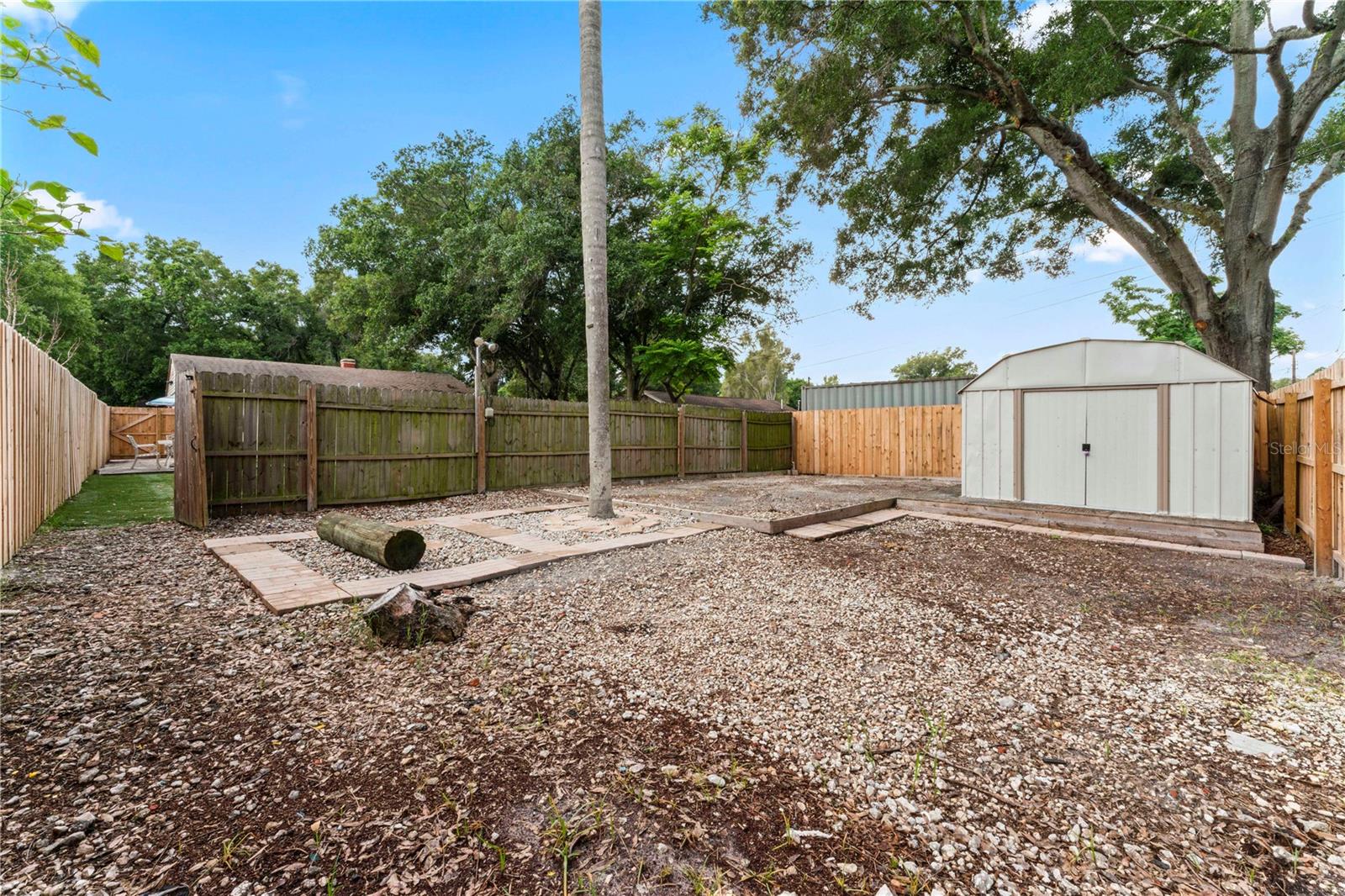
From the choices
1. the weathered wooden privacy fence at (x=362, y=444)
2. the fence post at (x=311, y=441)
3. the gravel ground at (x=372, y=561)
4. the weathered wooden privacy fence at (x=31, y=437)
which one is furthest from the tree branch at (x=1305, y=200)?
the weathered wooden privacy fence at (x=31, y=437)

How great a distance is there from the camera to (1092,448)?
6621mm

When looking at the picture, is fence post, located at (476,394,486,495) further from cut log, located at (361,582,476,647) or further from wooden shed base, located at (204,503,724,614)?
cut log, located at (361,582,476,647)

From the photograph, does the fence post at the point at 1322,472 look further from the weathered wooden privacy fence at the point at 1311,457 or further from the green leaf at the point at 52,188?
the green leaf at the point at 52,188

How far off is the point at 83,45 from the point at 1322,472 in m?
7.19

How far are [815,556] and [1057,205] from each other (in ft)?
32.7

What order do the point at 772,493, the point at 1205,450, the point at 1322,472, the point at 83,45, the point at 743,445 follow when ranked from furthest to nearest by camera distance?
the point at 743,445
the point at 772,493
the point at 1205,450
the point at 1322,472
the point at 83,45

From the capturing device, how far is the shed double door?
6285 millimetres

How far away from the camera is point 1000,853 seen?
1440 millimetres

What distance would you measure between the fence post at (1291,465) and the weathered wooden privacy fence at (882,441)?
5398 mm

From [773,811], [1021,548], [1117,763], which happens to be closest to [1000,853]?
→ [773,811]

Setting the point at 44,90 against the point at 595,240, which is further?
the point at 595,240

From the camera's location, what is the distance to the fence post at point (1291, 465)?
564 centimetres
